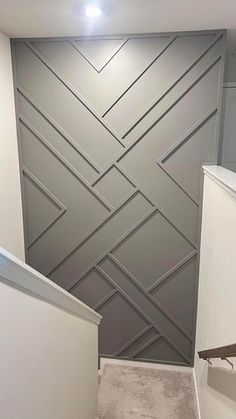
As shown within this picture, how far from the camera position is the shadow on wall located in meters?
1.32

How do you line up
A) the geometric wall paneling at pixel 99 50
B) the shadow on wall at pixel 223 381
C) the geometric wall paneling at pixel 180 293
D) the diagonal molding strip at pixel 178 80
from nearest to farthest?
the shadow on wall at pixel 223 381 < the diagonal molding strip at pixel 178 80 < the geometric wall paneling at pixel 99 50 < the geometric wall paneling at pixel 180 293

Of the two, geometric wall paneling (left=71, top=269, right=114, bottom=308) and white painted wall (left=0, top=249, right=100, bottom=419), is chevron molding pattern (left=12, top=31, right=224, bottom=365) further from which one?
white painted wall (left=0, top=249, right=100, bottom=419)

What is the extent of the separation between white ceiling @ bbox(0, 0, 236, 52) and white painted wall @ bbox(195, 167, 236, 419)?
43.6 inches

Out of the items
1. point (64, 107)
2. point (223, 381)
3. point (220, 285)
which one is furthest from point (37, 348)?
point (64, 107)

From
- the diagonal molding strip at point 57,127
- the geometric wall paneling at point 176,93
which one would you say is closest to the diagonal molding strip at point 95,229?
the diagonal molding strip at point 57,127

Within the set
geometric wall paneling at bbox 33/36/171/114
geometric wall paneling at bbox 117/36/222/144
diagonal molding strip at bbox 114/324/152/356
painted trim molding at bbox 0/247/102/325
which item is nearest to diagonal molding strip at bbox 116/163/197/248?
geometric wall paneling at bbox 117/36/222/144

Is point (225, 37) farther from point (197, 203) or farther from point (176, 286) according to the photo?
point (176, 286)

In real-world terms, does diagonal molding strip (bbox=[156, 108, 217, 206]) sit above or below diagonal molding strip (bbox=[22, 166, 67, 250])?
below

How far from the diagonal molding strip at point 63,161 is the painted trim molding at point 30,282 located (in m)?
1.43

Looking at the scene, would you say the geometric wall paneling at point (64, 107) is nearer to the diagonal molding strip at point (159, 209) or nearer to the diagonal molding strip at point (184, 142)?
the diagonal molding strip at point (159, 209)

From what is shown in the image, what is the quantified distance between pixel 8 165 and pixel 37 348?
2.02m

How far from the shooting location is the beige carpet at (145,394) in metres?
2.62

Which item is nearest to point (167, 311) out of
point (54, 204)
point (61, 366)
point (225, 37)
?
point (54, 204)

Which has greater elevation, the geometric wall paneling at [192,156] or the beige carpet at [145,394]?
the geometric wall paneling at [192,156]
